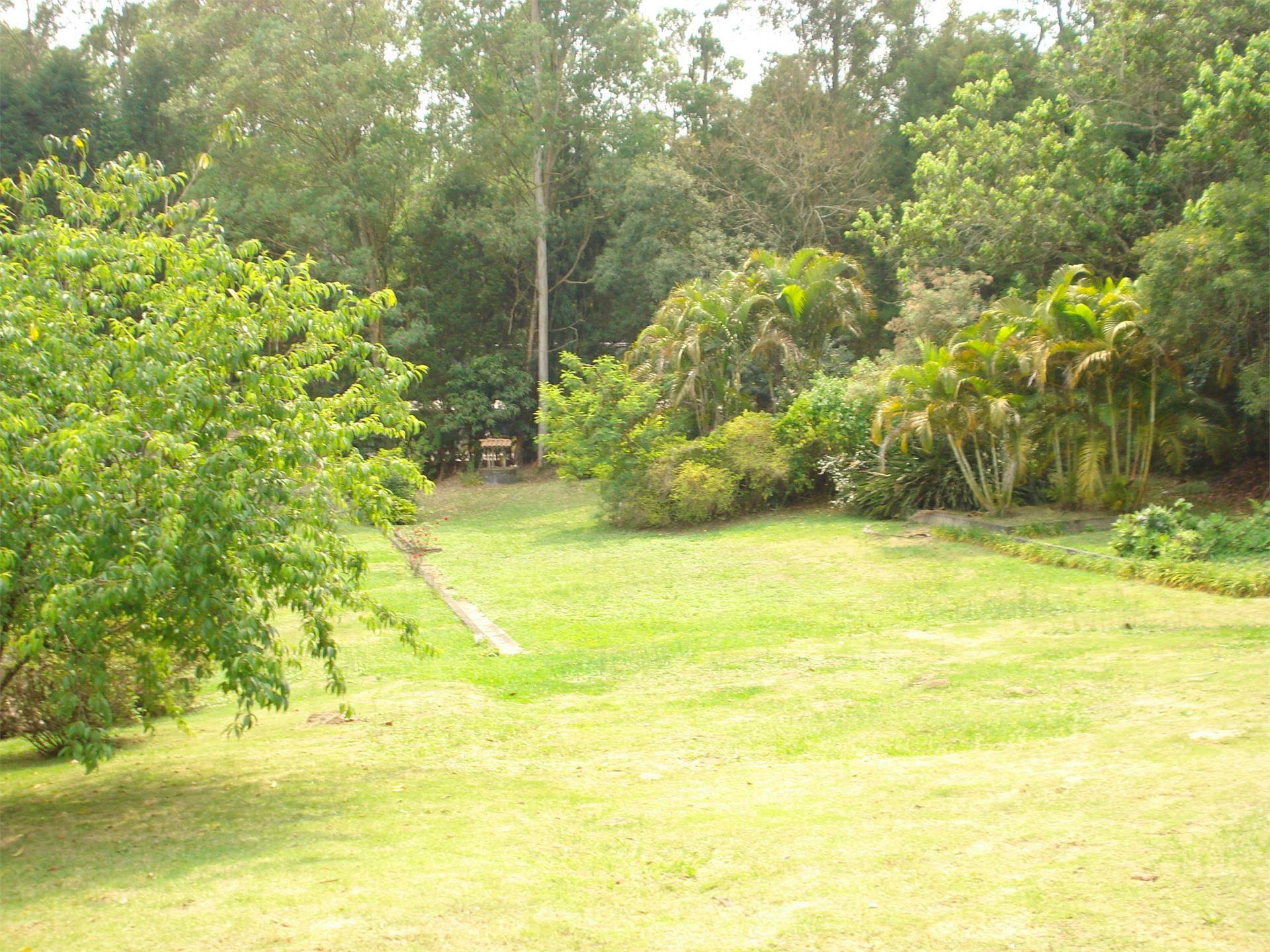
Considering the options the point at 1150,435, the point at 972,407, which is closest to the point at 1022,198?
the point at 1150,435

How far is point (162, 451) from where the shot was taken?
19.8ft

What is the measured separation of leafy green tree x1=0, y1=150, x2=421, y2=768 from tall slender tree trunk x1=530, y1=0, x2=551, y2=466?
991 inches

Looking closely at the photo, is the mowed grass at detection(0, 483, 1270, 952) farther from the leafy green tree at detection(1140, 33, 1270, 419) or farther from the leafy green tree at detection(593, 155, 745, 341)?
the leafy green tree at detection(593, 155, 745, 341)

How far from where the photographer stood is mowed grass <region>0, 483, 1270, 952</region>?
4.29 metres

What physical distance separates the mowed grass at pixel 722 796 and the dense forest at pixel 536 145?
44.0 feet

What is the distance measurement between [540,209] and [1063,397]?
1974cm

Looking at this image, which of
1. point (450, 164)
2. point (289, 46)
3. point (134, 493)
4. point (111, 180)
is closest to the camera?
point (134, 493)

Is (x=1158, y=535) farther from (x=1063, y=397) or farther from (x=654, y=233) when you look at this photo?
(x=654, y=233)

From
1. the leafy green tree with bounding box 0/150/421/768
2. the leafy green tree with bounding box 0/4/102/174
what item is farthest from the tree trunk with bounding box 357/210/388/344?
the leafy green tree with bounding box 0/150/421/768

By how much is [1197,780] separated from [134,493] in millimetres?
5377

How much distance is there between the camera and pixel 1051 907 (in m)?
4.16

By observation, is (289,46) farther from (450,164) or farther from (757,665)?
(757,665)

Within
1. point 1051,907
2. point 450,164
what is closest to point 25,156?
point 450,164

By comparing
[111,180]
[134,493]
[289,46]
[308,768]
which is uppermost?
[289,46]
